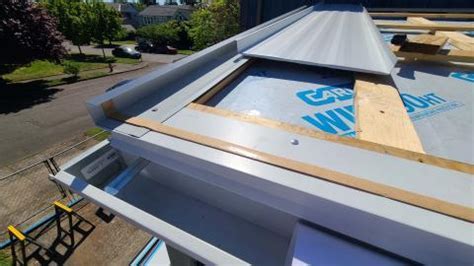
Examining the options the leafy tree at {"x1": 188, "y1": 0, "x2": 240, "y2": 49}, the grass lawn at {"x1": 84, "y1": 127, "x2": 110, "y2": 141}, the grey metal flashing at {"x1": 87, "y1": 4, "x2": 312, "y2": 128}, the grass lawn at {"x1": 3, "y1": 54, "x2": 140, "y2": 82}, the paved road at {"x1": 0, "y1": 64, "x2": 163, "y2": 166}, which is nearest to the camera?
the grey metal flashing at {"x1": 87, "y1": 4, "x2": 312, "y2": 128}

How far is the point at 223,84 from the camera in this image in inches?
91.3

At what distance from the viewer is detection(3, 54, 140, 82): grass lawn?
628 inches

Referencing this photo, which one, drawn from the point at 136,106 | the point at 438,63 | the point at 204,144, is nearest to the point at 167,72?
the point at 136,106

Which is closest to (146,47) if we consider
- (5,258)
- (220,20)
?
(220,20)

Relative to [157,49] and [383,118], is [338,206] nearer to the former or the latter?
[383,118]

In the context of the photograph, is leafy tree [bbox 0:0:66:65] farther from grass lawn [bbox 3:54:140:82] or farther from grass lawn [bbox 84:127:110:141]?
grass lawn [bbox 84:127:110:141]

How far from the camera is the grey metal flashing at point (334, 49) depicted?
239cm

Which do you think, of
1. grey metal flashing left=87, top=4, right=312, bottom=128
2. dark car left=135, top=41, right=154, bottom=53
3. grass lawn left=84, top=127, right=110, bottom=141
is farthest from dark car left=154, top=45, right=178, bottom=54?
grey metal flashing left=87, top=4, right=312, bottom=128

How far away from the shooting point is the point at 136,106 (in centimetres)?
182

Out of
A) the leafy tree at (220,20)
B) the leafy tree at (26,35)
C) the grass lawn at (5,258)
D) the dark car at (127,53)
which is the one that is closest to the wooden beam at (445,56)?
the grass lawn at (5,258)

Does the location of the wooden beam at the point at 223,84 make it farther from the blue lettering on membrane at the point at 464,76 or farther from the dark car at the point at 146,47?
the dark car at the point at 146,47

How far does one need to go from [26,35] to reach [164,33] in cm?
2238

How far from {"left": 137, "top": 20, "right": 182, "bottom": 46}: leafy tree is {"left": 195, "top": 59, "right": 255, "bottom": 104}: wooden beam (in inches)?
1323

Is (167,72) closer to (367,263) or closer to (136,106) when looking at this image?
(136,106)
